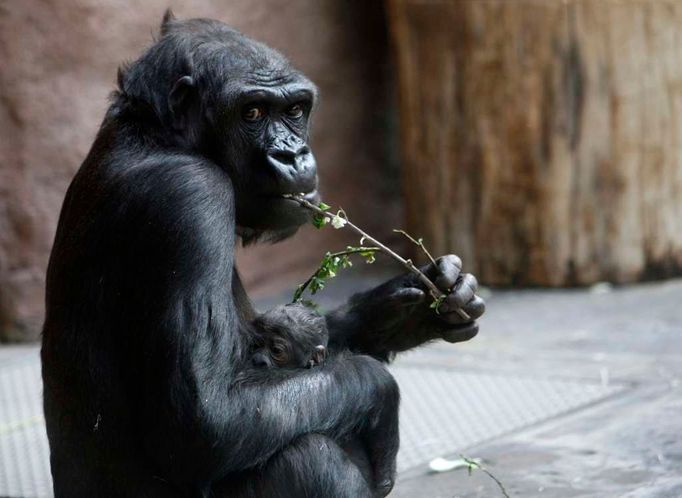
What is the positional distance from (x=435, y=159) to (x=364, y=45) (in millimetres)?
1228

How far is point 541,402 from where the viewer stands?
614 cm

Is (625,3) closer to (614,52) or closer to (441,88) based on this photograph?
(614,52)

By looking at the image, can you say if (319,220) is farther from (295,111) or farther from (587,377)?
(587,377)

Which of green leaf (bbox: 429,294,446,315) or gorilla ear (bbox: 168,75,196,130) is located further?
green leaf (bbox: 429,294,446,315)

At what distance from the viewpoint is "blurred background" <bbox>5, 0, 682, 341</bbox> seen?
7.61 m

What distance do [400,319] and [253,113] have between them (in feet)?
2.92

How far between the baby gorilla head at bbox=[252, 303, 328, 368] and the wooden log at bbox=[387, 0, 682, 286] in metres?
4.31

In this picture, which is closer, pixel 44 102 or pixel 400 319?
pixel 400 319

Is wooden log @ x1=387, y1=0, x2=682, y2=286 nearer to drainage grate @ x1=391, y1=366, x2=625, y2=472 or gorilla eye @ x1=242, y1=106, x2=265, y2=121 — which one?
drainage grate @ x1=391, y1=366, x2=625, y2=472

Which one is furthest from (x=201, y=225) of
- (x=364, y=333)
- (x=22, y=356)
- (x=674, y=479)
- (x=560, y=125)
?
(x=560, y=125)

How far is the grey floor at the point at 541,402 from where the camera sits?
16.6ft

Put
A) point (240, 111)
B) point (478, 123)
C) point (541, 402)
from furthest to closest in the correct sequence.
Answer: point (478, 123) → point (541, 402) → point (240, 111)

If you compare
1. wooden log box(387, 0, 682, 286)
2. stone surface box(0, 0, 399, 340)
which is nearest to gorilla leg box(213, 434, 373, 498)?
stone surface box(0, 0, 399, 340)

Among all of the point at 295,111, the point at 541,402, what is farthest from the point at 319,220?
the point at 541,402
